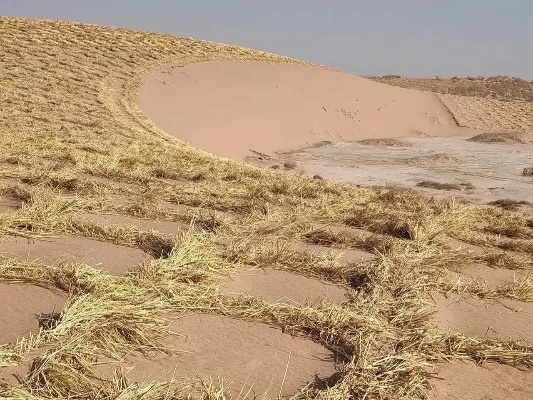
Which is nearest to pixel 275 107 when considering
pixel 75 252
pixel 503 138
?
pixel 503 138

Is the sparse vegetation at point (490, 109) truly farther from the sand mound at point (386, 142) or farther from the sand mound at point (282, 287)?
the sand mound at point (282, 287)

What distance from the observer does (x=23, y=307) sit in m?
2.21

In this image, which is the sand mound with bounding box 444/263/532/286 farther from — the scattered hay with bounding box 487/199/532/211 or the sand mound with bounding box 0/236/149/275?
the scattered hay with bounding box 487/199/532/211

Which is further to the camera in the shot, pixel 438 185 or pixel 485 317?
pixel 438 185

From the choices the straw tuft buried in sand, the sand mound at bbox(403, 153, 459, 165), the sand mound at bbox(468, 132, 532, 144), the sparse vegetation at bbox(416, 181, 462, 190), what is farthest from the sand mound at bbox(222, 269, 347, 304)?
the sand mound at bbox(468, 132, 532, 144)

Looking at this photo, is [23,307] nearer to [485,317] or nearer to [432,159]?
[485,317]

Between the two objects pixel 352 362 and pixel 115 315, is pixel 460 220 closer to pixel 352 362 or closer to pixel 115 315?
pixel 352 362

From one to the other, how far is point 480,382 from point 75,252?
200 centimetres

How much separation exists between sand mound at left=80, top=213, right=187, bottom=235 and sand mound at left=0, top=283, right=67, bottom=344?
1.04 meters

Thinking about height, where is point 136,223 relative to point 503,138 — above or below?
below

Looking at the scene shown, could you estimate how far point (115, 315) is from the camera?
2.10 metres

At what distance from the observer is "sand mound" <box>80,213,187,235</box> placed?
3460 millimetres

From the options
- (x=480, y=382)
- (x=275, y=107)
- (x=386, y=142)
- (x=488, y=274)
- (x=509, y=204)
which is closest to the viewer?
(x=480, y=382)

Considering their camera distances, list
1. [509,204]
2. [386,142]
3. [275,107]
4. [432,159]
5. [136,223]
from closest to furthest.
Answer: [136,223]
[509,204]
[432,159]
[386,142]
[275,107]
